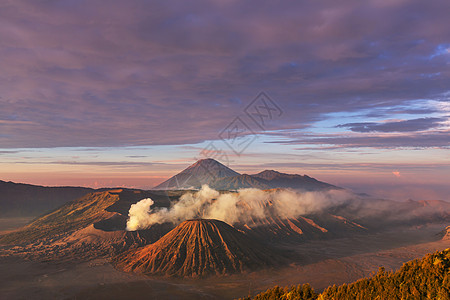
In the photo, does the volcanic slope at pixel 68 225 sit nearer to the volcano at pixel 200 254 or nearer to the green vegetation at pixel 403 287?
the volcano at pixel 200 254

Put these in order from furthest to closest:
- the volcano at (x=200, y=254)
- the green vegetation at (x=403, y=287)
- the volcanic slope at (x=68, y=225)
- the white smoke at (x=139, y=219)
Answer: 1. the white smoke at (x=139, y=219)
2. the volcanic slope at (x=68, y=225)
3. the volcano at (x=200, y=254)
4. the green vegetation at (x=403, y=287)

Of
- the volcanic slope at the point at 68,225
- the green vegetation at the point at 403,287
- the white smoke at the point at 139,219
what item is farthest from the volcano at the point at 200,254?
the green vegetation at the point at 403,287

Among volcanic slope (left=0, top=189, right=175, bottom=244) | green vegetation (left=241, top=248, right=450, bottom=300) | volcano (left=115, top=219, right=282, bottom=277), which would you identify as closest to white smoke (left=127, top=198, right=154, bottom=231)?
volcanic slope (left=0, top=189, right=175, bottom=244)

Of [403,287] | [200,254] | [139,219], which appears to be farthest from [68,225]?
[403,287]

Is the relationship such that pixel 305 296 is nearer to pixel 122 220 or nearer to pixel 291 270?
pixel 291 270

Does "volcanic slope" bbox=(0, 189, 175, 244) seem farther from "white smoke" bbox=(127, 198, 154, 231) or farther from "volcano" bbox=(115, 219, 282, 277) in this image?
"volcano" bbox=(115, 219, 282, 277)

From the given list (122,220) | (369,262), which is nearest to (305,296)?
(369,262)
